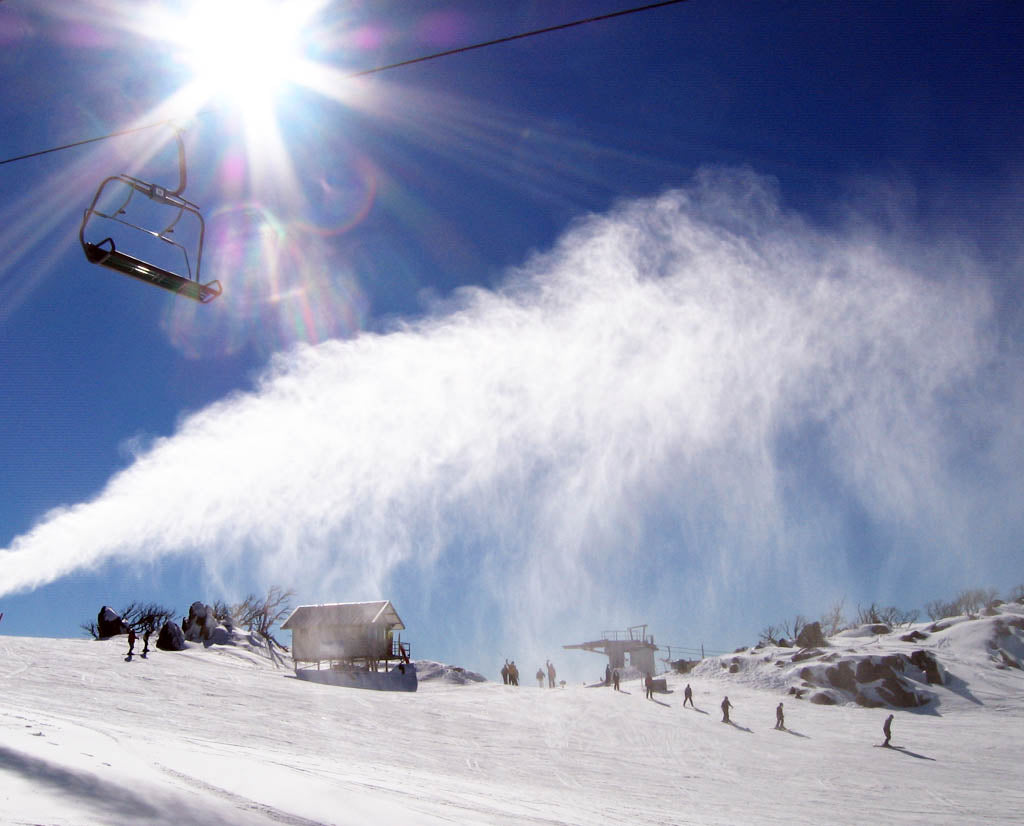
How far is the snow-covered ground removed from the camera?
27.2 feet

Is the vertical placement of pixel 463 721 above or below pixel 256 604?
below

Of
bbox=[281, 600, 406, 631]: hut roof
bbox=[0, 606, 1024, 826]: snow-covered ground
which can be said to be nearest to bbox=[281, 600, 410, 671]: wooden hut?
bbox=[281, 600, 406, 631]: hut roof

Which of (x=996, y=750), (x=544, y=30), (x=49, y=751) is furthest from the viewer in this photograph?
(x=996, y=750)

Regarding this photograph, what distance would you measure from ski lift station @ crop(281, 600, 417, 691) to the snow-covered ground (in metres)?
5.92

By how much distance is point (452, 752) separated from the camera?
70.3ft

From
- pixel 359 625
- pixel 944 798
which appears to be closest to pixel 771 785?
pixel 944 798

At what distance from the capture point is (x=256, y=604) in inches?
3494

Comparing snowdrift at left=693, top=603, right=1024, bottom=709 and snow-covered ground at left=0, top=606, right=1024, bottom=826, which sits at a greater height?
snowdrift at left=693, top=603, right=1024, bottom=709

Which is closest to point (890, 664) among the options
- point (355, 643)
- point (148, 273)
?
point (355, 643)

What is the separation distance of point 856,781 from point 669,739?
7.01m

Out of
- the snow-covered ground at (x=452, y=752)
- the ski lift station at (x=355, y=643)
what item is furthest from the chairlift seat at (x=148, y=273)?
the ski lift station at (x=355, y=643)

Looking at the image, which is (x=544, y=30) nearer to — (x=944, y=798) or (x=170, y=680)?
(x=944, y=798)

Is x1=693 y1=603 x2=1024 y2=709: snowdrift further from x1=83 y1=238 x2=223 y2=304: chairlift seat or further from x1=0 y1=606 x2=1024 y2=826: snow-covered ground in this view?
x1=83 y1=238 x2=223 y2=304: chairlift seat

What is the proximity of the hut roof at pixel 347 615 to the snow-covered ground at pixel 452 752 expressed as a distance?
22.1 ft
